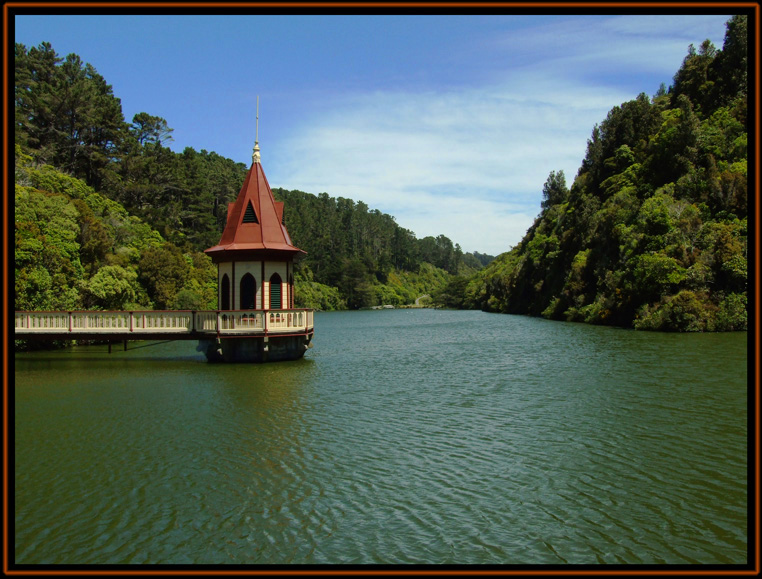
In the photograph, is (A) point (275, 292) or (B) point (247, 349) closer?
(B) point (247, 349)

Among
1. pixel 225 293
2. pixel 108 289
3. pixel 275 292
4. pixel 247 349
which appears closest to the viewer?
pixel 247 349

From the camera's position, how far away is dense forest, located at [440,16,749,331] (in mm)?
39875

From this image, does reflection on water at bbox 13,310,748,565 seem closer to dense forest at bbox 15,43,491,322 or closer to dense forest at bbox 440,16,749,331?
dense forest at bbox 15,43,491,322

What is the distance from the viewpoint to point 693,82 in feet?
197

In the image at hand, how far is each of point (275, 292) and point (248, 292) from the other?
1.30 meters

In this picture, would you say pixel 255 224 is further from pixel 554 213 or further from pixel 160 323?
pixel 554 213

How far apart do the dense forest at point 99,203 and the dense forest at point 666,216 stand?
123ft

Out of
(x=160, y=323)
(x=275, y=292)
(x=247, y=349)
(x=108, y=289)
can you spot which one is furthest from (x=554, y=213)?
(x=160, y=323)

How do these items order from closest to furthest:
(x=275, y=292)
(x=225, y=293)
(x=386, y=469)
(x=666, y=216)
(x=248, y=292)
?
(x=386, y=469), (x=248, y=292), (x=275, y=292), (x=225, y=293), (x=666, y=216)

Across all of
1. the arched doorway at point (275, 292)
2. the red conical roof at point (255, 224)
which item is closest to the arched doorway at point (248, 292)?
the arched doorway at point (275, 292)

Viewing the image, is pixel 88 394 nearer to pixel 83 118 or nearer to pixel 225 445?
pixel 225 445

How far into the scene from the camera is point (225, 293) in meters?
28.7

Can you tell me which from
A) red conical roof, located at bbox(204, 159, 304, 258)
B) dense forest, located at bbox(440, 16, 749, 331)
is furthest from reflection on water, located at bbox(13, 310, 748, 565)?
dense forest, located at bbox(440, 16, 749, 331)
